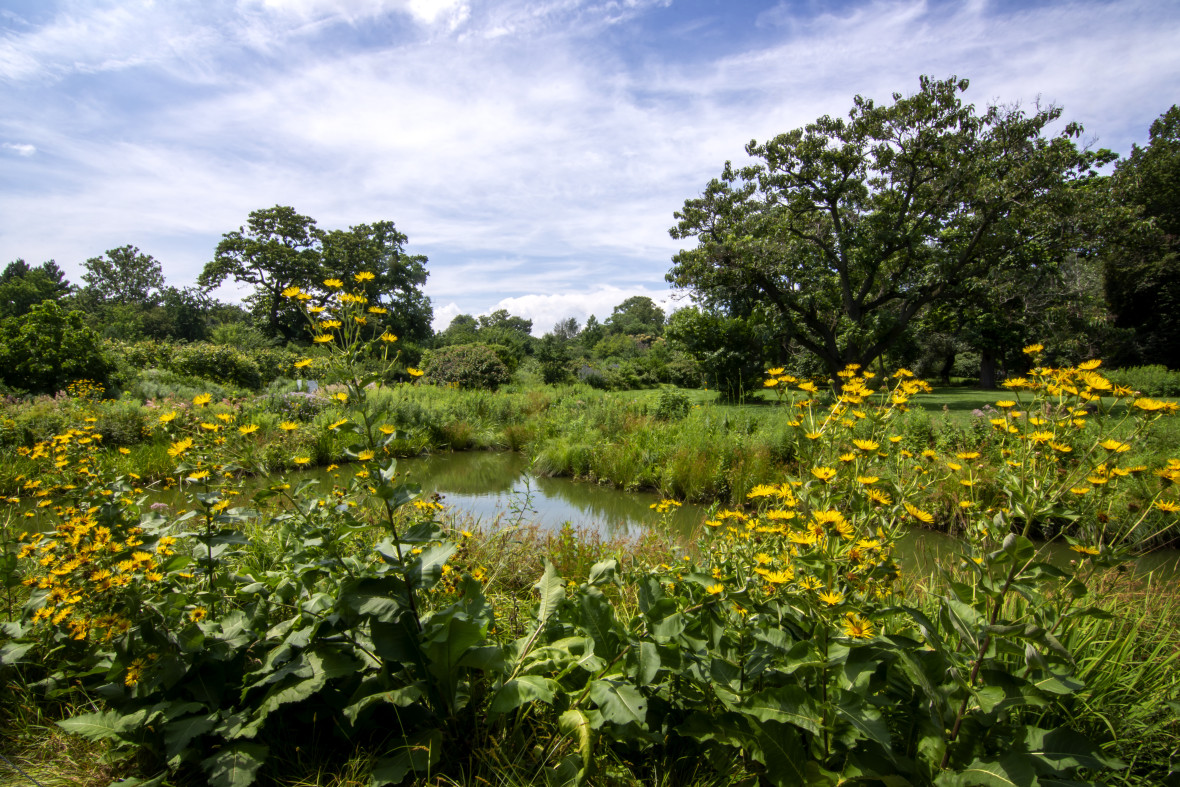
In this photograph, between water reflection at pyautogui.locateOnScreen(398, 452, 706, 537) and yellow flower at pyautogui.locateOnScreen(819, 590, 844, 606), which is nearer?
yellow flower at pyautogui.locateOnScreen(819, 590, 844, 606)

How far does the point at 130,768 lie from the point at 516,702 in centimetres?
123

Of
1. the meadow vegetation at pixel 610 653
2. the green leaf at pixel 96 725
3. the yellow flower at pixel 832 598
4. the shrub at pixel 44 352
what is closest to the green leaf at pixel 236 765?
the meadow vegetation at pixel 610 653

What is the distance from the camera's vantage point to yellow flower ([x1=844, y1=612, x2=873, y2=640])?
1208 millimetres

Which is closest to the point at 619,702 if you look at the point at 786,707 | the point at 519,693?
the point at 519,693

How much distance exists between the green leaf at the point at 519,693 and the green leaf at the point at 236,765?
59cm

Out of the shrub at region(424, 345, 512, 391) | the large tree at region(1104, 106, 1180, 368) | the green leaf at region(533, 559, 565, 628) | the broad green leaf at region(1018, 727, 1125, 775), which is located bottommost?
the broad green leaf at region(1018, 727, 1125, 775)

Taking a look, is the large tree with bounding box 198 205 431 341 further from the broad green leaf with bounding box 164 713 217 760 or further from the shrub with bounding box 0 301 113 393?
the broad green leaf with bounding box 164 713 217 760

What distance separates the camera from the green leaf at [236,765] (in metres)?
1.27

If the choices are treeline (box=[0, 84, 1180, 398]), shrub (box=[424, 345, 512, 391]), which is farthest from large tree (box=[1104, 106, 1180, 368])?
shrub (box=[424, 345, 512, 391])

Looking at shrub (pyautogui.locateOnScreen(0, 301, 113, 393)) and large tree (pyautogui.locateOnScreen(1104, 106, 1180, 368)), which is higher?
large tree (pyautogui.locateOnScreen(1104, 106, 1180, 368))

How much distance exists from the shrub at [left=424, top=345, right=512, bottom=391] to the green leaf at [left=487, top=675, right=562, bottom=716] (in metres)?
13.8

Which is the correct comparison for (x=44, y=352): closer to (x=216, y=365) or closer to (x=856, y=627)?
(x=216, y=365)

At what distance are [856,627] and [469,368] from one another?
1471 centimetres

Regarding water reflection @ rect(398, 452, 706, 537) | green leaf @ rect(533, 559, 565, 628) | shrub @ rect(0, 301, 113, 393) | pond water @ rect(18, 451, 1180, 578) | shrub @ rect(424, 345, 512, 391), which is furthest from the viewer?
shrub @ rect(424, 345, 512, 391)
